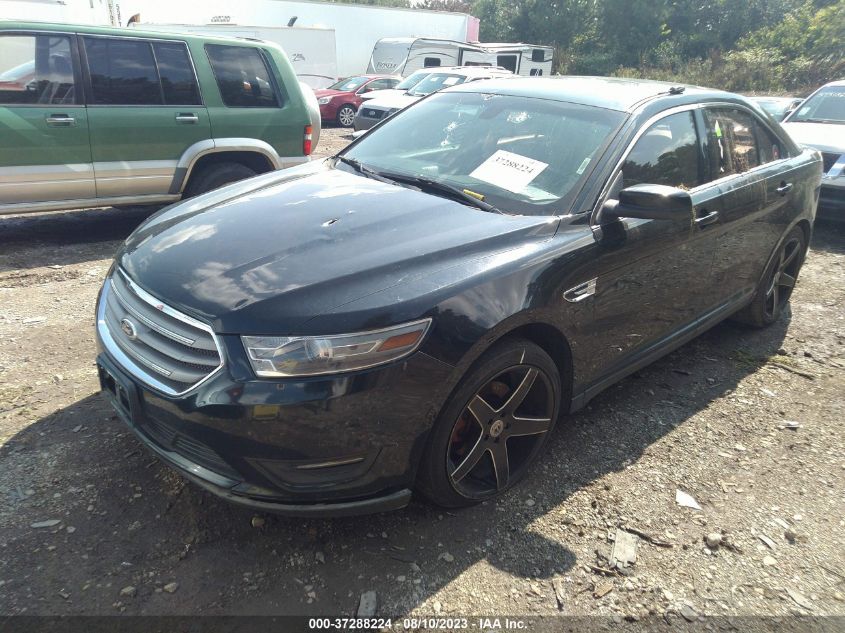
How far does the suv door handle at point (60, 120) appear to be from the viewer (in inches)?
206

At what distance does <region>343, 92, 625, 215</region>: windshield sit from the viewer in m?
2.91

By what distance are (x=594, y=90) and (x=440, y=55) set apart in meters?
18.6

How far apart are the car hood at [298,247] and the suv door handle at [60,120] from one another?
3038mm

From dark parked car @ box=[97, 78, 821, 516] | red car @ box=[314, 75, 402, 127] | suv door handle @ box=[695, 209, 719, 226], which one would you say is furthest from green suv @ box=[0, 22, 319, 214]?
red car @ box=[314, 75, 402, 127]

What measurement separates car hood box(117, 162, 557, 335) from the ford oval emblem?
0.16m

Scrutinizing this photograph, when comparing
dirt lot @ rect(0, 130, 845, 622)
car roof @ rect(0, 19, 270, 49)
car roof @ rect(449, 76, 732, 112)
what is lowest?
dirt lot @ rect(0, 130, 845, 622)

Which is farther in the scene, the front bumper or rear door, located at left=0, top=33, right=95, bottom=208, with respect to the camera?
rear door, located at left=0, top=33, right=95, bottom=208

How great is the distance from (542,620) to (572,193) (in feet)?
5.93

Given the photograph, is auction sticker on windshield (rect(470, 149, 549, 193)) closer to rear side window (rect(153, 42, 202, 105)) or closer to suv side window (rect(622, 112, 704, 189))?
suv side window (rect(622, 112, 704, 189))

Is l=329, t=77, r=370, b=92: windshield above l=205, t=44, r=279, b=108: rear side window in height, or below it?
below

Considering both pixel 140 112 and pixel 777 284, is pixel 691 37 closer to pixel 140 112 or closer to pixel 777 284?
pixel 777 284

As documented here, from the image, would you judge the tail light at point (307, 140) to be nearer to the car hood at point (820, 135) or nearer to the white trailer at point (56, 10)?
the car hood at point (820, 135)

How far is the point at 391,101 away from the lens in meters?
13.2

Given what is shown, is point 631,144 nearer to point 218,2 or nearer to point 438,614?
point 438,614
